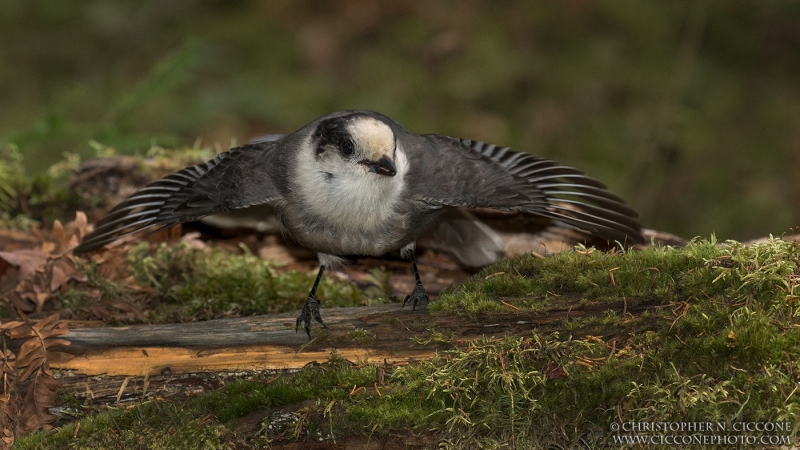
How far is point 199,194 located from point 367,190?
1241mm

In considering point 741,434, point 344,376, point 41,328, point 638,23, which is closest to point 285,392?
point 344,376

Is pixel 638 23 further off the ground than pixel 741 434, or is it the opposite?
pixel 638 23

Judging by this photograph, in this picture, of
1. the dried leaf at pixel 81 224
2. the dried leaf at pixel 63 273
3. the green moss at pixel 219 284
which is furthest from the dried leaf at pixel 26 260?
the green moss at pixel 219 284

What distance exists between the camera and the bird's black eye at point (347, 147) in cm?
491

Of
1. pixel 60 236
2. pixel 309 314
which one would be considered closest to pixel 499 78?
pixel 60 236

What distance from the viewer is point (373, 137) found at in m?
4.83

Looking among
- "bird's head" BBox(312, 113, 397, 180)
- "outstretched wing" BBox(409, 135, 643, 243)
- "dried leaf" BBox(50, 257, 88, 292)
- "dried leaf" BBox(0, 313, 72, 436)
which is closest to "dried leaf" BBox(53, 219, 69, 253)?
"dried leaf" BBox(50, 257, 88, 292)

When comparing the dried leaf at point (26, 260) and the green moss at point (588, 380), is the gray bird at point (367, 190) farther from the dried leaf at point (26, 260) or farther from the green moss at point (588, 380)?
the green moss at point (588, 380)

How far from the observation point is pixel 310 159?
5.18m

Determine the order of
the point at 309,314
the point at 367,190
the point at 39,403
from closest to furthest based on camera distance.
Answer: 1. the point at 39,403
2. the point at 309,314
3. the point at 367,190

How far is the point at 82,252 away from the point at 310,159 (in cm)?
197

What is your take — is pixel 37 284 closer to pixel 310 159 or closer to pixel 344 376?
pixel 310 159

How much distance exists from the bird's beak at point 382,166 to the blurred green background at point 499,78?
5309 millimetres

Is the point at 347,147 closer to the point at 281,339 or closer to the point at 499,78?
the point at 281,339
